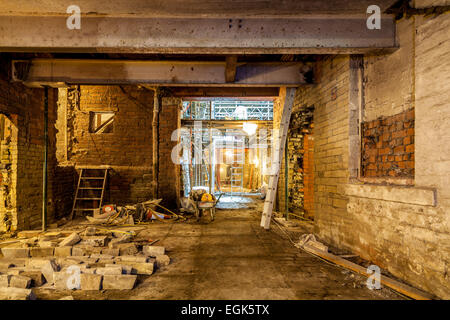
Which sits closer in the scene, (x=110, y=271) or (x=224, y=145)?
(x=110, y=271)

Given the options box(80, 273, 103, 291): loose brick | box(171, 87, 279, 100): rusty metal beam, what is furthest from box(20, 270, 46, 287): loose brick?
box(171, 87, 279, 100): rusty metal beam

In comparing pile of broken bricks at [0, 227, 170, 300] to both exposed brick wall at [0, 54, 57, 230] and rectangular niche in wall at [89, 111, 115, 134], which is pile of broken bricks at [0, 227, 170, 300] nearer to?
exposed brick wall at [0, 54, 57, 230]

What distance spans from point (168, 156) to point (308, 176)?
4.04 meters

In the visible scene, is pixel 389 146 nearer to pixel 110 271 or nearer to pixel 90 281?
pixel 110 271

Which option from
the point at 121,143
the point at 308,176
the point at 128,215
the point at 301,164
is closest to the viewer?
the point at 128,215

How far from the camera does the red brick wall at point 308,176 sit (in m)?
5.89

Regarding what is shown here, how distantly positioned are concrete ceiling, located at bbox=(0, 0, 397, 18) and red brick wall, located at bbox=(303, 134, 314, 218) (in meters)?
3.33

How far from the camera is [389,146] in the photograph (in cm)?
314

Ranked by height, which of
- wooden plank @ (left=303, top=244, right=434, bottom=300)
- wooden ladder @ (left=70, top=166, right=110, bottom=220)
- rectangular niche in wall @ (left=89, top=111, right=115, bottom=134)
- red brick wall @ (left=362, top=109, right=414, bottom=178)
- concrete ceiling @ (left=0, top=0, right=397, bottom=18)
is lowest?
wooden plank @ (left=303, top=244, right=434, bottom=300)

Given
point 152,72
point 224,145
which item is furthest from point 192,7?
point 224,145

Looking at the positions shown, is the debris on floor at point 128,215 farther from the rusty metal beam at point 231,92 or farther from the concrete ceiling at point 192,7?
the concrete ceiling at point 192,7

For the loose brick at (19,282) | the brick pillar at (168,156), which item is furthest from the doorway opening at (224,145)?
the loose brick at (19,282)

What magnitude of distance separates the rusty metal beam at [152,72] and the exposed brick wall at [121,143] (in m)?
2.44

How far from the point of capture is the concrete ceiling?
2879mm
